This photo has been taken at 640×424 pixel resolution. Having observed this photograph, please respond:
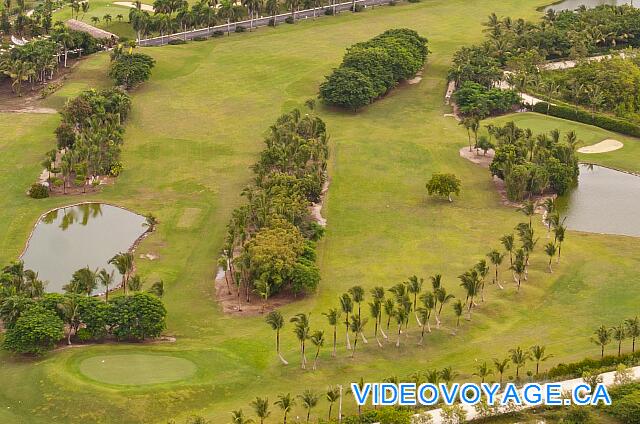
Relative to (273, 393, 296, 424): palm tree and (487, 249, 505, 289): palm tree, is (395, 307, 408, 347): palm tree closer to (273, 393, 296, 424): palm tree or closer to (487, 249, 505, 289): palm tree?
(487, 249, 505, 289): palm tree

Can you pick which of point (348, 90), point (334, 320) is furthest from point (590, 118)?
point (334, 320)

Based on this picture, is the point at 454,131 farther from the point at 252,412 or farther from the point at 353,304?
the point at 252,412

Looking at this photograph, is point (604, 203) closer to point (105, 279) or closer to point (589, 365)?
point (589, 365)

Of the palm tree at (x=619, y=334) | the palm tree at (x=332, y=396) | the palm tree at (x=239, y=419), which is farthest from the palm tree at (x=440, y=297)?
the palm tree at (x=239, y=419)

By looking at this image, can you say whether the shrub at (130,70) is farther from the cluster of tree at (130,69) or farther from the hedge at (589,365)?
the hedge at (589,365)

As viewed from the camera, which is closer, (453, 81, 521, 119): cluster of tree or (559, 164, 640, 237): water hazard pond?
(559, 164, 640, 237): water hazard pond

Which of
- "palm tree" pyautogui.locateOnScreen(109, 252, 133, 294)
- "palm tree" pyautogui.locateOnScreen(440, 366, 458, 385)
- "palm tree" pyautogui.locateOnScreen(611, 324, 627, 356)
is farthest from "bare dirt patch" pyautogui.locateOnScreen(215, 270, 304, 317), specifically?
"palm tree" pyautogui.locateOnScreen(611, 324, 627, 356)

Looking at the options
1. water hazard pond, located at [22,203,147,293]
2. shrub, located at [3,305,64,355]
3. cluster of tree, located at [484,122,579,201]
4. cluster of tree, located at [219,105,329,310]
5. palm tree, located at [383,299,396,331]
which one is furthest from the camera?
cluster of tree, located at [484,122,579,201]
